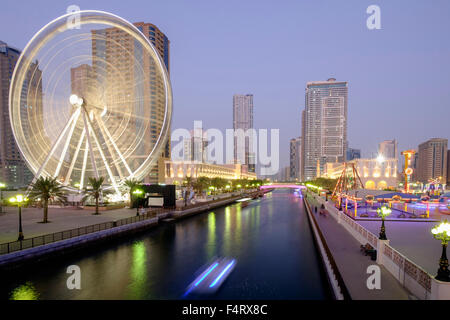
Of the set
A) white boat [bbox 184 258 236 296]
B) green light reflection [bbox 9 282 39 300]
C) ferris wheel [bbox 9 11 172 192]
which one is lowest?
white boat [bbox 184 258 236 296]

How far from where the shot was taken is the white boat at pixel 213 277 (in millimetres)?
16111

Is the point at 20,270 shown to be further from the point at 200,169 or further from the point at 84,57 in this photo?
the point at 200,169

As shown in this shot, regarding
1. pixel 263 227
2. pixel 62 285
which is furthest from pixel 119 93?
pixel 263 227

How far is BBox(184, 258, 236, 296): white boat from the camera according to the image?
16111 mm

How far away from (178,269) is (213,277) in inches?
115

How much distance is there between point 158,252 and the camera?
23641 mm

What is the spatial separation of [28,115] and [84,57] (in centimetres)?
1068

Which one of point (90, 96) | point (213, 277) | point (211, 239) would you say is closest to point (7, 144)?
point (90, 96)

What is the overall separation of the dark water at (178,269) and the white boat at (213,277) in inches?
21.1

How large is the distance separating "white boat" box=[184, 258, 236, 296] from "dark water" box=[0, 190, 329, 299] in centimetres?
54

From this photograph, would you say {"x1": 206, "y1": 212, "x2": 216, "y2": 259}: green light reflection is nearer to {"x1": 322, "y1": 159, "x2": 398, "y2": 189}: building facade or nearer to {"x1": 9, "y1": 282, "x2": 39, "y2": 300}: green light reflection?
{"x1": 9, "y1": 282, "x2": 39, "y2": 300}: green light reflection

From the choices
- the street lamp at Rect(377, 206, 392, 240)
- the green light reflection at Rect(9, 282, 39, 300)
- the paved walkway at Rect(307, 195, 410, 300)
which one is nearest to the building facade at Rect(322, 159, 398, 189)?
the street lamp at Rect(377, 206, 392, 240)

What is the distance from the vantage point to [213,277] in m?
18.8
